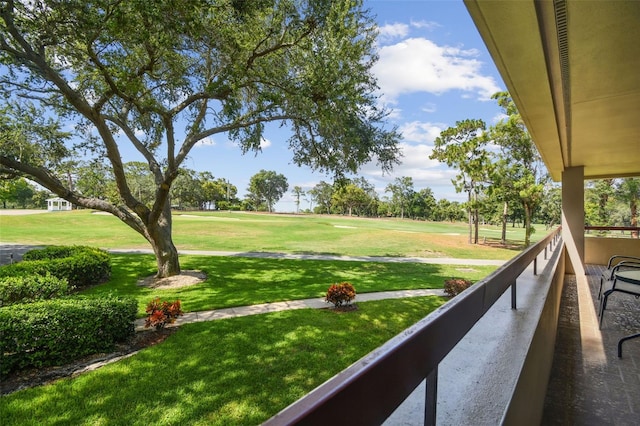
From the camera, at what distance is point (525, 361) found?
1353 millimetres

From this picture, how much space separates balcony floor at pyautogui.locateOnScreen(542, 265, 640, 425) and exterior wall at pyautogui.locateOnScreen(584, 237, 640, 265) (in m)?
4.93

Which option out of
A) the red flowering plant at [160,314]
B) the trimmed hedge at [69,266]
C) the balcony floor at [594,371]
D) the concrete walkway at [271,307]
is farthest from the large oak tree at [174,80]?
the balcony floor at [594,371]

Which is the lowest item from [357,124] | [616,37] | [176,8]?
[616,37]

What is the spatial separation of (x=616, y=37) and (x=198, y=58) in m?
8.58

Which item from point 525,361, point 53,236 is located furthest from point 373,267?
point 53,236

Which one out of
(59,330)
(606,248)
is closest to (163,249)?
(59,330)

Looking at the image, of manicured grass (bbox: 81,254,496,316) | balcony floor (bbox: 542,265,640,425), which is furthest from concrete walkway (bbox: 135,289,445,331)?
balcony floor (bbox: 542,265,640,425)

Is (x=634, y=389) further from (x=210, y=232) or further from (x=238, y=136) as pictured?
(x=210, y=232)

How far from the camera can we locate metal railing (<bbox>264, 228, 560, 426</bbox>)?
44 cm

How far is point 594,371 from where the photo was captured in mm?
2932

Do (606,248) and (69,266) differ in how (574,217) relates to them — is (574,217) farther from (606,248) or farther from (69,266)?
(69,266)

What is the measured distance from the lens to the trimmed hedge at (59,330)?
146 inches

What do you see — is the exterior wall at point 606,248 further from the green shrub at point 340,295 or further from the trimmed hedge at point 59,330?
the trimmed hedge at point 59,330

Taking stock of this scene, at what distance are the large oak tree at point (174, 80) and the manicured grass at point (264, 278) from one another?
55.9 inches
